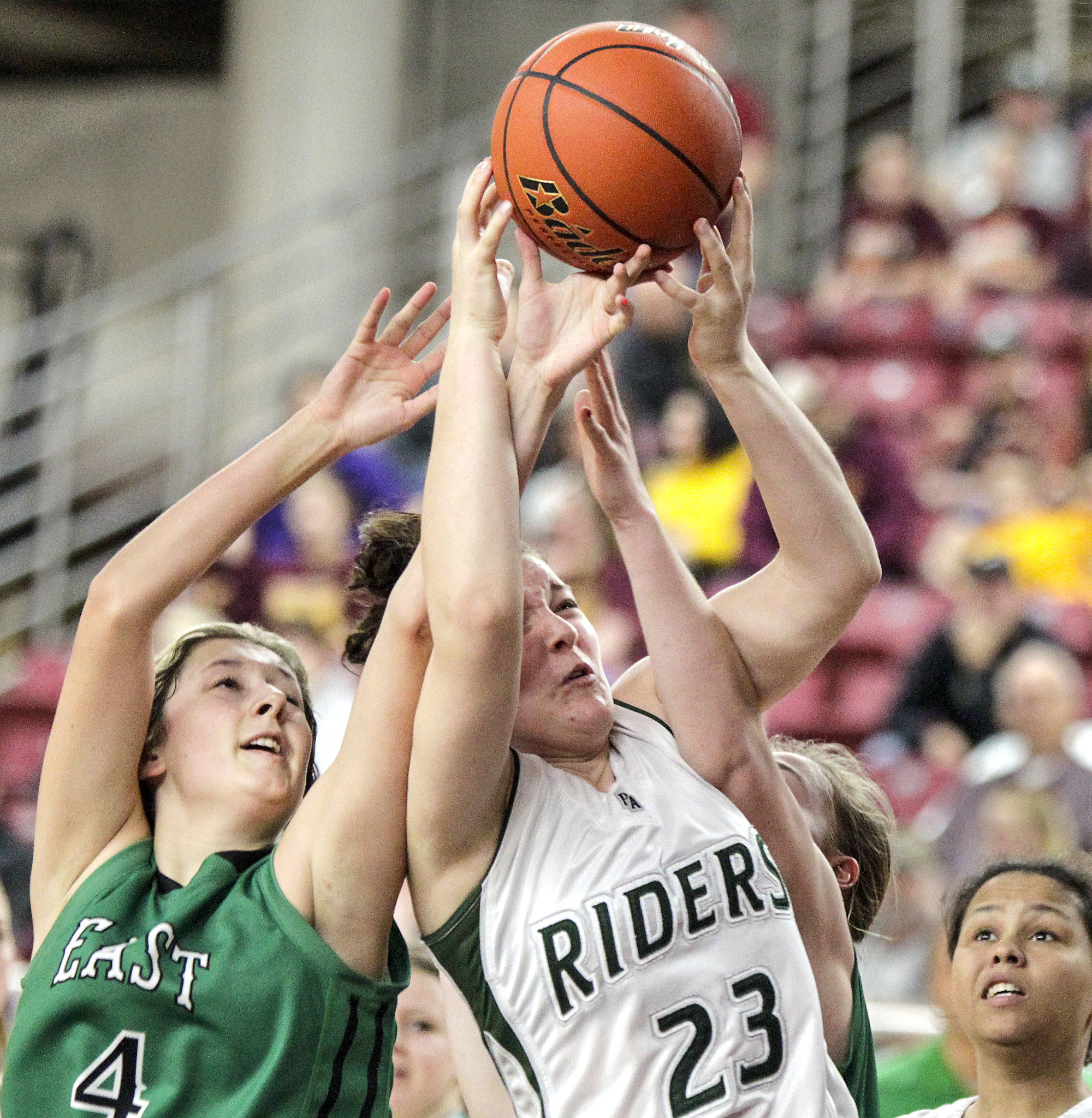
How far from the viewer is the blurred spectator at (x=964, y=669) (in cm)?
479

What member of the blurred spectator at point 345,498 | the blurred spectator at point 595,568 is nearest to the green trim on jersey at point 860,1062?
the blurred spectator at point 595,568

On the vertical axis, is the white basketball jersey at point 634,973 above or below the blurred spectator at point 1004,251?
above

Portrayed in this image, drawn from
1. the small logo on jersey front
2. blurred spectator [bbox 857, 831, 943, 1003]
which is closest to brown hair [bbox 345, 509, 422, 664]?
the small logo on jersey front

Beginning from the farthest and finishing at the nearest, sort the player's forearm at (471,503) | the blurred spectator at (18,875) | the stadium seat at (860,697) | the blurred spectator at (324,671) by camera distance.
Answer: the stadium seat at (860,697) → the blurred spectator at (324,671) → the blurred spectator at (18,875) → the player's forearm at (471,503)

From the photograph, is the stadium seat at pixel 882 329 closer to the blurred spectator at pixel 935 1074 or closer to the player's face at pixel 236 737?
the blurred spectator at pixel 935 1074

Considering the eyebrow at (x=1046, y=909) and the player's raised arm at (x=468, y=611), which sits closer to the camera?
the player's raised arm at (x=468, y=611)

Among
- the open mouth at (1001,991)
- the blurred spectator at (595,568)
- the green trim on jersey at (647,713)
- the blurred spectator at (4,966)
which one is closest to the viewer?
the green trim on jersey at (647,713)

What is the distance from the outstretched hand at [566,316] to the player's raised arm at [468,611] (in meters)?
0.08

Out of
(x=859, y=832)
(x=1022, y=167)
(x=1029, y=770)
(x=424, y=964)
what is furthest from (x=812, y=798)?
(x=1022, y=167)

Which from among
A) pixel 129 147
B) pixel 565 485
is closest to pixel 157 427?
pixel 129 147

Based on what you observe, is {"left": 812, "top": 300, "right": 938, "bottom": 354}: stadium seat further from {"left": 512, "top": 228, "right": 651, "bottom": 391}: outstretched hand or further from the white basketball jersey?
the white basketball jersey

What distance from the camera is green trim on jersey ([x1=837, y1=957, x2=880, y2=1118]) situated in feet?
7.30

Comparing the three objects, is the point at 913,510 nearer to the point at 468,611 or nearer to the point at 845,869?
the point at 845,869

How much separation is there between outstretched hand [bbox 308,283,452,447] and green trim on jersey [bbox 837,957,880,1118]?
98 centimetres
